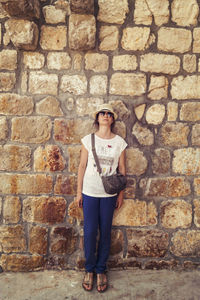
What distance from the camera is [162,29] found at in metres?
2.65

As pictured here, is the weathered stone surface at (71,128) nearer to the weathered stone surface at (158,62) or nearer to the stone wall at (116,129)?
the stone wall at (116,129)

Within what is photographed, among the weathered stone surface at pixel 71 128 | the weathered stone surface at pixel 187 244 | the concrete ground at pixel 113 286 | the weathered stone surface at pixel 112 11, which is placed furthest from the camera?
the weathered stone surface at pixel 187 244

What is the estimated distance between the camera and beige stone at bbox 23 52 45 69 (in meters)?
2.63

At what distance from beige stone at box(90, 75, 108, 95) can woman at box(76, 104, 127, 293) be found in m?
0.32

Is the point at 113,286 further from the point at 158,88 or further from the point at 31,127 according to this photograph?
the point at 158,88

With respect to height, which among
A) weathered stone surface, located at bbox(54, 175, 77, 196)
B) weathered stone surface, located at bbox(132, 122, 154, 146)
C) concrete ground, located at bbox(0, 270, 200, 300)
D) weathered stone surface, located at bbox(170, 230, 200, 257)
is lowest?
concrete ground, located at bbox(0, 270, 200, 300)

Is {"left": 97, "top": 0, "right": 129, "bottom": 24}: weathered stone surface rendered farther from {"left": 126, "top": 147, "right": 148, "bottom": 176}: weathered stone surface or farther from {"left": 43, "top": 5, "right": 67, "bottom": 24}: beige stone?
{"left": 126, "top": 147, "right": 148, "bottom": 176}: weathered stone surface

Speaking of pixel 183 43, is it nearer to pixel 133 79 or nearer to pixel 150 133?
pixel 133 79

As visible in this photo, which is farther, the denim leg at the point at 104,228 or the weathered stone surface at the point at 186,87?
the weathered stone surface at the point at 186,87

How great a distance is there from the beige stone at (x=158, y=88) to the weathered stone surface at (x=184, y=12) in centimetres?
68

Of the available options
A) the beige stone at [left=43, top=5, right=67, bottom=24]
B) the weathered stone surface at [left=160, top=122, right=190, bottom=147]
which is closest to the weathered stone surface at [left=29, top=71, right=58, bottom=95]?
the beige stone at [left=43, top=5, right=67, bottom=24]

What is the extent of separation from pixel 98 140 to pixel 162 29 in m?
1.54

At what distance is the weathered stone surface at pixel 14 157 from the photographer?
267cm

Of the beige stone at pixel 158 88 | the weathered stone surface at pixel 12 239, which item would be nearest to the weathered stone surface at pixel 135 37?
the beige stone at pixel 158 88
